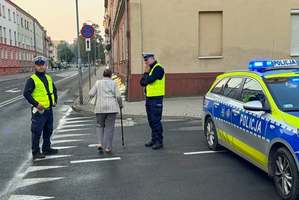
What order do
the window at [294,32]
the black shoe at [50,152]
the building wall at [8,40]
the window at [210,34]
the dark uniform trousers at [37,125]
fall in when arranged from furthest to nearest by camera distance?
the building wall at [8,40] → the window at [294,32] → the window at [210,34] → the black shoe at [50,152] → the dark uniform trousers at [37,125]

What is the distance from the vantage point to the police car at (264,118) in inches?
206

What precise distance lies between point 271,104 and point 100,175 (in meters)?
2.76

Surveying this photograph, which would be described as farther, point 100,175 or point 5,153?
point 5,153

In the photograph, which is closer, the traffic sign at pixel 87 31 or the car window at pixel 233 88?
the car window at pixel 233 88

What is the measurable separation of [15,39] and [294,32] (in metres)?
69.3

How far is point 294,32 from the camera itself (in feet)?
60.9

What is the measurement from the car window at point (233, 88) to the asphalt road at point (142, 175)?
1.10 m

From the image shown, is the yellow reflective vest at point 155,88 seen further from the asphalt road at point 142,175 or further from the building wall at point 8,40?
the building wall at point 8,40

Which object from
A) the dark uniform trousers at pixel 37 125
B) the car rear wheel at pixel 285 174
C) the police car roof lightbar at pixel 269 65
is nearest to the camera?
the car rear wheel at pixel 285 174

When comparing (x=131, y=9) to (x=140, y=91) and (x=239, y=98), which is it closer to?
(x=140, y=91)

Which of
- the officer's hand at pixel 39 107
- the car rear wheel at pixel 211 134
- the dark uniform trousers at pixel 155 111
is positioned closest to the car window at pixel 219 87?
the car rear wheel at pixel 211 134

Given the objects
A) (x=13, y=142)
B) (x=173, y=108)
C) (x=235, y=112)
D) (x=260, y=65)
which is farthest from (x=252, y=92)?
(x=173, y=108)

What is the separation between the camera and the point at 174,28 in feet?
58.5

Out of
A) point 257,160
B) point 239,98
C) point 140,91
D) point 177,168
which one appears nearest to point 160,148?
point 177,168
